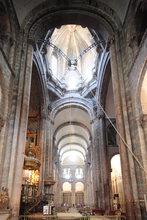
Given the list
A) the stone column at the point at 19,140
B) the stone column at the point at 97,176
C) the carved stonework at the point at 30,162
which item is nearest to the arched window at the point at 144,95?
the stone column at the point at 19,140

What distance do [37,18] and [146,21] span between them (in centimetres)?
685

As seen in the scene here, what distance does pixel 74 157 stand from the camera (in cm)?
4834

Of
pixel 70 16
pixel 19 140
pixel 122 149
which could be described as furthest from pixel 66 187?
pixel 70 16

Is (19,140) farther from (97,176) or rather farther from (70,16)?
(97,176)

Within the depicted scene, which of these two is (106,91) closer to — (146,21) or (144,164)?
(146,21)

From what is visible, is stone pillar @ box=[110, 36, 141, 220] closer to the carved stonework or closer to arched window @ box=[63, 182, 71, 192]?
the carved stonework

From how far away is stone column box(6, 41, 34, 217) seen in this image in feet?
29.1

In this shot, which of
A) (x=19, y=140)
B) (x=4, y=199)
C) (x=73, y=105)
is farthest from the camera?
(x=73, y=105)

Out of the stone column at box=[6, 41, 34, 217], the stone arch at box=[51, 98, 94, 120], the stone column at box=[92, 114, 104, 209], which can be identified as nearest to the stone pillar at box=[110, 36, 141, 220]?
the stone column at box=[6, 41, 34, 217]

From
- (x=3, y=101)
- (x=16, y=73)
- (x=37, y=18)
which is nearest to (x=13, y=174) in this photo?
(x=3, y=101)

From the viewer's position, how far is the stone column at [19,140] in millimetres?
8883

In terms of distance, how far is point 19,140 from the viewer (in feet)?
32.3

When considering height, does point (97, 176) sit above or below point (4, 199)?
above

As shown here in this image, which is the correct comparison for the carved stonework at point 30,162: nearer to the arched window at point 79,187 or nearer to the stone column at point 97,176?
the stone column at point 97,176
